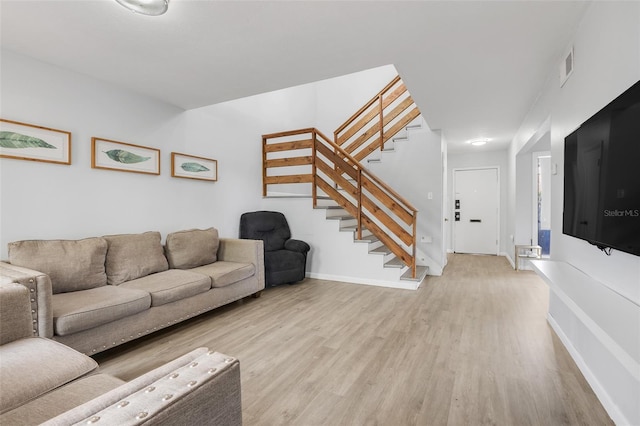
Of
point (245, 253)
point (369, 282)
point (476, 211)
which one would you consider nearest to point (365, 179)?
point (369, 282)

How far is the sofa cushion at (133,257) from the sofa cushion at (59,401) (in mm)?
1663

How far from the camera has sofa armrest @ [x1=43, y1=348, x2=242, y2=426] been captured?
58 centimetres

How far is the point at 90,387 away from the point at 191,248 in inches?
88.0

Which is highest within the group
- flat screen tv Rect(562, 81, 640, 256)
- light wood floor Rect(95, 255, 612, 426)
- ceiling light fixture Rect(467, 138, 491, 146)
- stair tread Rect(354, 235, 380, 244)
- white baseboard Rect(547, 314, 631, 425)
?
ceiling light fixture Rect(467, 138, 491, 146)

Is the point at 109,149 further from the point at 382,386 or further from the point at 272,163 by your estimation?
the point at 382,386

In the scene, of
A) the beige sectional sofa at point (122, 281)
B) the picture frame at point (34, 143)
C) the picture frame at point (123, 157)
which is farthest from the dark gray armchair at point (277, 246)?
the picture frame at point (34, 143)

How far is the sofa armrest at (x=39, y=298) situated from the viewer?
1.74m

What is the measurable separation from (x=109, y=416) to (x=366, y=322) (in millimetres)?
2518

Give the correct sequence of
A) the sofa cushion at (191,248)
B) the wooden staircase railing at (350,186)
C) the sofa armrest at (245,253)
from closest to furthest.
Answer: the sofa cushion at (191,248)
the sofa armrest at (245,253)
the wooden staircase railing at (350,186)

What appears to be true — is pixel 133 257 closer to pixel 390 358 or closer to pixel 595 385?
pixel 390 358

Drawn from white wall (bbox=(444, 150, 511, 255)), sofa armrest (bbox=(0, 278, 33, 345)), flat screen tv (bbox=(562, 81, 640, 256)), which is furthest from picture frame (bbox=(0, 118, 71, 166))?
white wall (bbox=(444, 150, 511, 255))

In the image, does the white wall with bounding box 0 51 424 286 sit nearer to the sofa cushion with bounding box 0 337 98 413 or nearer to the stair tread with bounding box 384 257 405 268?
the stair tread with bounding box 384 257 405 268

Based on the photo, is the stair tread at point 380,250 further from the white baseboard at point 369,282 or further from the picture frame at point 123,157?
the picture frame at point 123,157

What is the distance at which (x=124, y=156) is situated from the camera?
3.11 meters
